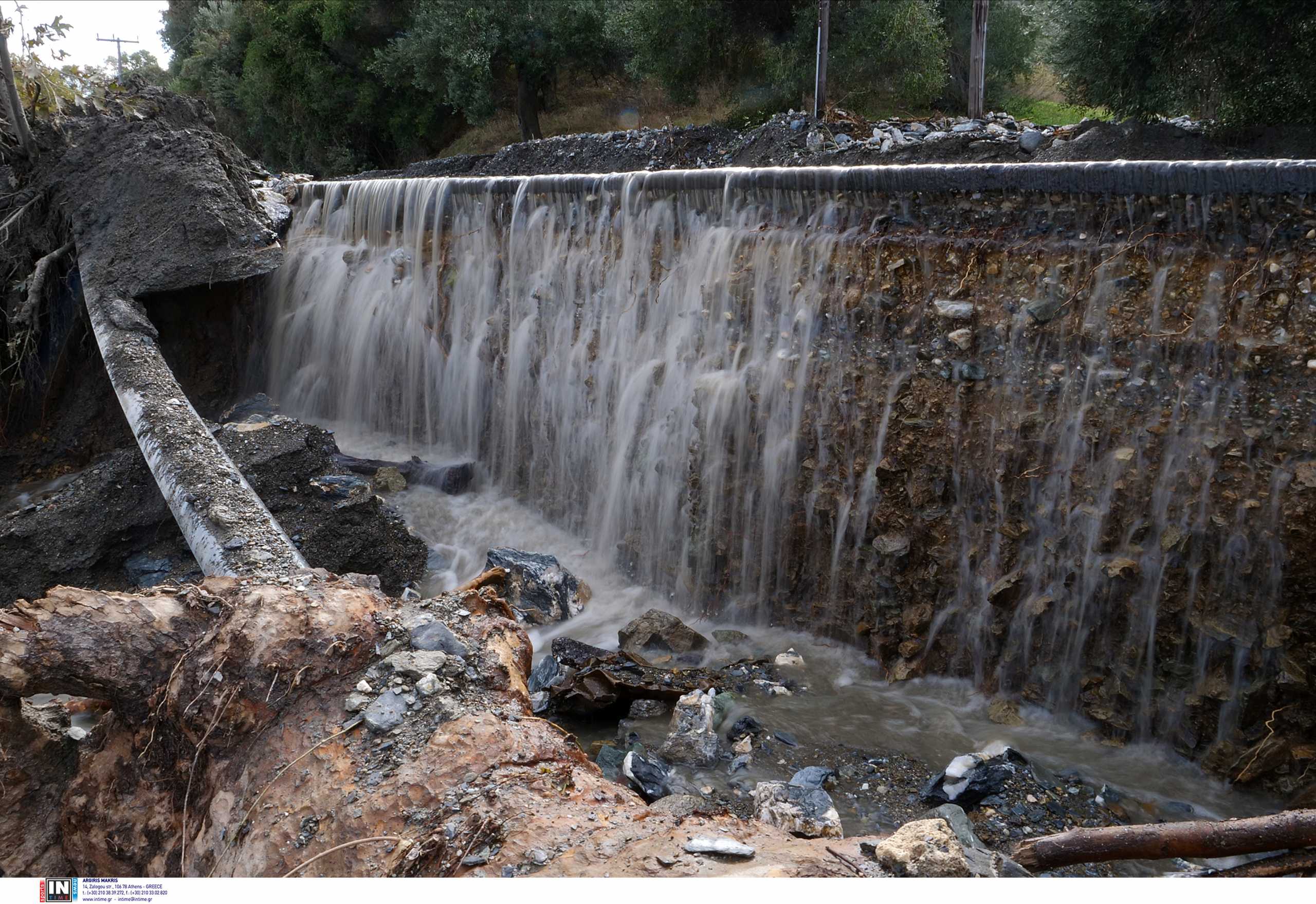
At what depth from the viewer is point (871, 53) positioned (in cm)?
1619

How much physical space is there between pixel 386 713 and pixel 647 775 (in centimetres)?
147

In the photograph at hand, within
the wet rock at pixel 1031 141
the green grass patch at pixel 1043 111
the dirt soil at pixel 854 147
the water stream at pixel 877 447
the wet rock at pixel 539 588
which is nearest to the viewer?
the water stream at pixel 877 447

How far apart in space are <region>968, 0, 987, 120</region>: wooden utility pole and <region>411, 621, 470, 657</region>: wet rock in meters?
11.5

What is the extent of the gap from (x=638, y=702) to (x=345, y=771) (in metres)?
2.25

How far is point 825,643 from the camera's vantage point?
543 centimetres

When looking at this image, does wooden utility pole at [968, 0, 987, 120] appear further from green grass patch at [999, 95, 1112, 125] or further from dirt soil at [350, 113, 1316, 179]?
green grass patch at [999, 95, 1112, 125]

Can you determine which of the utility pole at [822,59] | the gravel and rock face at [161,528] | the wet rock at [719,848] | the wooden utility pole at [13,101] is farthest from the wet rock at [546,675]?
the utility pole at [822,59]

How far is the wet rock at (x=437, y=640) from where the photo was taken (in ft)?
10.1

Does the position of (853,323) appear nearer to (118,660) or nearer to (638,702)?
(638,702)

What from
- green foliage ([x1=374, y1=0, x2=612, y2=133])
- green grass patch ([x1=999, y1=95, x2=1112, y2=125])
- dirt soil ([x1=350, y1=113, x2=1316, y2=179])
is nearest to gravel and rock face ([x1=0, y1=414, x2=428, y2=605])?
dirt soil ([x1=350, y1=113, x2=1316, y2=179])

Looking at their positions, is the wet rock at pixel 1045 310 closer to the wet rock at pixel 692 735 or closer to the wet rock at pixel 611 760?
the wet rock at pixel 692 735

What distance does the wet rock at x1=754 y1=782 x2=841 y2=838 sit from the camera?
3.44 metres

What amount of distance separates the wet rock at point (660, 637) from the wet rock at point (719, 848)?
3.01 meters
